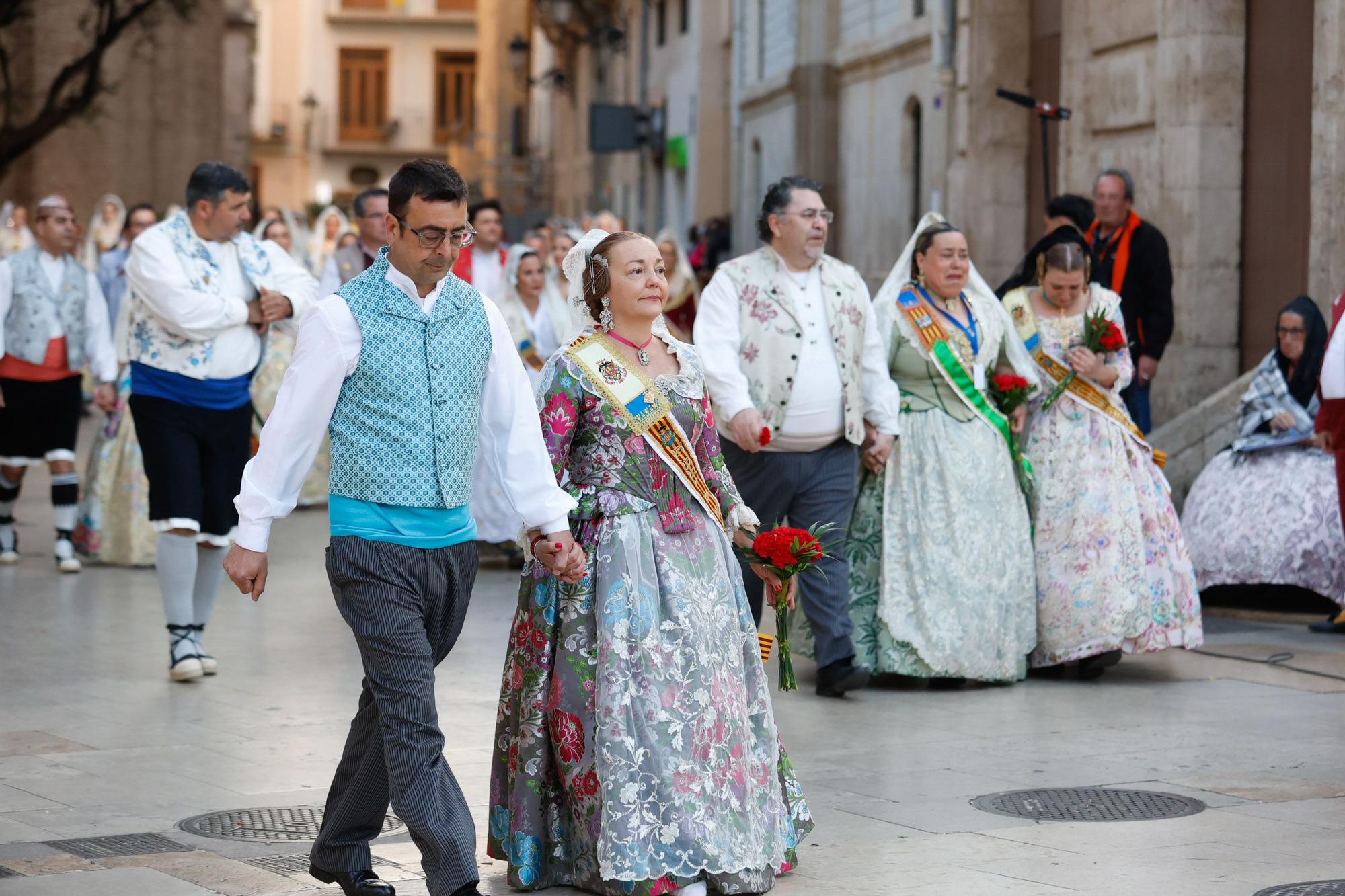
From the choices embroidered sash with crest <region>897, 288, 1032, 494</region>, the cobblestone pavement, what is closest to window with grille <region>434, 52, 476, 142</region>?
the cobblestone pavement

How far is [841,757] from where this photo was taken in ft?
24.0

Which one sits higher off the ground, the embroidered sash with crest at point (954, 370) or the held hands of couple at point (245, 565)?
the embroidered sash with crest at point (954, 370)

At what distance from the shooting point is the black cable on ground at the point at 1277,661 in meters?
9.03

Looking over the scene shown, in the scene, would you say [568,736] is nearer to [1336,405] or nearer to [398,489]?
[398,489]

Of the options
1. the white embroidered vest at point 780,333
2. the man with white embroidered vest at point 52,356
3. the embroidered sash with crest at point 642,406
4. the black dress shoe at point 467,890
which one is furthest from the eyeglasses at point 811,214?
the man with white embroidered vest at point 52,356

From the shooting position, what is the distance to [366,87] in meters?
69.1

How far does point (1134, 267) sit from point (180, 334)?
5.21 m

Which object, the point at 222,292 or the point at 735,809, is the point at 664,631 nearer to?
the point at 735,809

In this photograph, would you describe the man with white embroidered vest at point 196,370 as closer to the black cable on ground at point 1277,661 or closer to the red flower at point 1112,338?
the red flower at point 1112,338

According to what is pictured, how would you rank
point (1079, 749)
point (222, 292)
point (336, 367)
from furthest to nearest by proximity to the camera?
1. point (222, 292)
2. point (1079, 749)
3. point (336, 367)

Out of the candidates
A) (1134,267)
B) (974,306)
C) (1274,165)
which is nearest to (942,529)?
(974,306)

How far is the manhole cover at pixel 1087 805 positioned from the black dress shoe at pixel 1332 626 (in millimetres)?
3830

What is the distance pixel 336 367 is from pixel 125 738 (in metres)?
2.93

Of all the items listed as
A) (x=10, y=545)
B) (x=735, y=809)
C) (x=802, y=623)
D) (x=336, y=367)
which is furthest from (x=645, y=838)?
(x=10, y=545)
